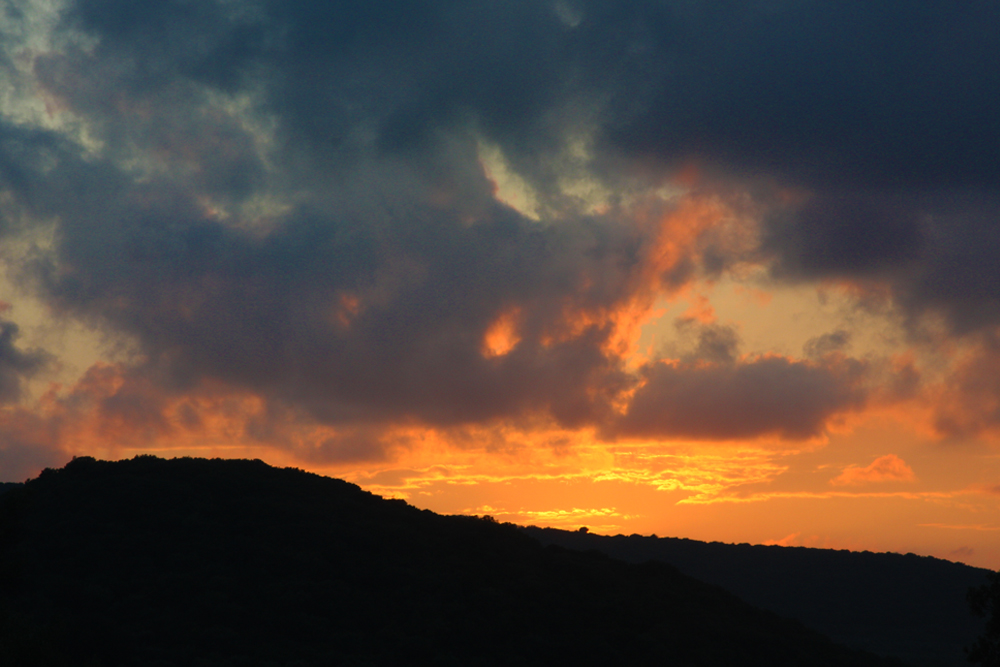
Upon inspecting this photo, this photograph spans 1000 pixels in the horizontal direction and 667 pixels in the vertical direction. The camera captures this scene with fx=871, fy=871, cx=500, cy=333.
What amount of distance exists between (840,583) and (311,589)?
5735 inches

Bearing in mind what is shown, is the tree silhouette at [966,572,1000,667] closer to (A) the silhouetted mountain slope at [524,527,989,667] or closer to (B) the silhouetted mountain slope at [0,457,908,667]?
(B) the silhouetted mountain slope at [0,457,908,667]

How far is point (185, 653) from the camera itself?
165ft

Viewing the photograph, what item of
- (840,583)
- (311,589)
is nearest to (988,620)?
(311,589)

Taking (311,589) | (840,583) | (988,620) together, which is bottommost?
(311,589)

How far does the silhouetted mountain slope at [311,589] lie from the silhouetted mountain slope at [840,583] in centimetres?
8436

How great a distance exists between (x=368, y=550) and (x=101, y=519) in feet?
66.1

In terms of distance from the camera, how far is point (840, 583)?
175875 mm

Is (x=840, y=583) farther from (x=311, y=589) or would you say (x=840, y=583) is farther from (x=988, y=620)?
(x=311, y=589)

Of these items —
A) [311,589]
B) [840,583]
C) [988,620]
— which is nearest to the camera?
[988,620]

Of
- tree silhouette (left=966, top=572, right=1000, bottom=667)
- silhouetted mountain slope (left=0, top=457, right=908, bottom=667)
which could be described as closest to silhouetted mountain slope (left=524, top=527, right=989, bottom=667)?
silhouetted mountain slope (left=0, top=457, right=908, bottom=667)

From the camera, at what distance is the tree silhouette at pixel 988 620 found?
4756 centimetres

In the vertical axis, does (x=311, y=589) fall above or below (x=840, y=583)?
below

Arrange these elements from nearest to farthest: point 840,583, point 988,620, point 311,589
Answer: point 988,620, point 311,589, point 840,583

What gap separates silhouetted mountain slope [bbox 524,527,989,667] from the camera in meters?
152
